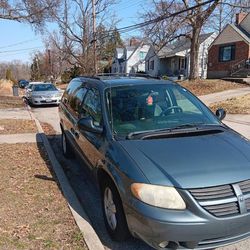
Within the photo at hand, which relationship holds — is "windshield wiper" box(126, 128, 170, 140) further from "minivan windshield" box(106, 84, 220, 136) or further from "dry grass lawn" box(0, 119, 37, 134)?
"dry grass lawn" box(0, 119, 37, 134)

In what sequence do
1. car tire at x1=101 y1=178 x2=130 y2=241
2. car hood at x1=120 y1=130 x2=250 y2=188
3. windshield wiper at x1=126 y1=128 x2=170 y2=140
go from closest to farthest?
car hood at x1=120 y1=130 x2=250 y2=188, car tire at x1=101 y1=178 x2=130 y2=241, windshield wiper at x1=126 y1=128 x2=170 y2=140

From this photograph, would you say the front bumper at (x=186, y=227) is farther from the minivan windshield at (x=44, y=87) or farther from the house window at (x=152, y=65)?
the house window at (x=152, y=65)

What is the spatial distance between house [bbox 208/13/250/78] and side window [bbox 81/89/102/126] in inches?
1084

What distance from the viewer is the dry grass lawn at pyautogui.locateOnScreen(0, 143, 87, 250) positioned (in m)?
3.73

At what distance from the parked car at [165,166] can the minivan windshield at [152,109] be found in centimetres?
1

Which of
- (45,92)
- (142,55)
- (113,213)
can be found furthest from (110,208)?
(142,55)

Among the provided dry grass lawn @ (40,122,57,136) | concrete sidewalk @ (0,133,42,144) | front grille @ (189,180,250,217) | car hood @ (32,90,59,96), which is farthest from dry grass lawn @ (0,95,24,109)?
front grille @ (189,180,250,217)

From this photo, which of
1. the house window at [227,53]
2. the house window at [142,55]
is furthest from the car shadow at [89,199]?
the house window at [142,55]

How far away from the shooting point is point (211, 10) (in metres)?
24.1

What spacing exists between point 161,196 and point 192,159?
54 cm

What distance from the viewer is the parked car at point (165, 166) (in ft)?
10.1

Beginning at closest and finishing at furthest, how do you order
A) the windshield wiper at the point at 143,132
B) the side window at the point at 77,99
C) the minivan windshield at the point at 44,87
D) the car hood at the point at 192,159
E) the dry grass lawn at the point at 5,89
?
the car hood at the point at 192,159 < the windshield wiper at the point at 143,132 < the side window at the point at 77,99 < the minivan windshield at the point at 44,87 < the dry grass lawn at the point at 5,89

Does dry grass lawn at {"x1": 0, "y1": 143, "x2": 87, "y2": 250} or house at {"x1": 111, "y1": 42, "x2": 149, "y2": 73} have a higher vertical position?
house at {"x1": 111, "y1": 42, "x2": 149, "y2": 73}

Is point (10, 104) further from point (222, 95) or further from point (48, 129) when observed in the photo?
point (222, 95)
